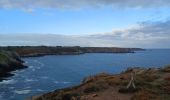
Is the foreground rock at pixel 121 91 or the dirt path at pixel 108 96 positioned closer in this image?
the foreground rock at pixel 121 91

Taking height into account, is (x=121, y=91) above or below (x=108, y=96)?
above

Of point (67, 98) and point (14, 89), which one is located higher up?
point (67, 98)

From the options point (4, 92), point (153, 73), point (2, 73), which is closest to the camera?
point (153, 73)

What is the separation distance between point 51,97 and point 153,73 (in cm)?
1359

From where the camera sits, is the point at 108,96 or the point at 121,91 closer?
the point at 108,96

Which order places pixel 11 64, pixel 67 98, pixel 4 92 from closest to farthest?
pixel 67 98 → pixel 4 92 → pixel 11 64

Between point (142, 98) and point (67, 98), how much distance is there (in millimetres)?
6967

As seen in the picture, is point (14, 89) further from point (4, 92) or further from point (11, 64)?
point (11, 64)

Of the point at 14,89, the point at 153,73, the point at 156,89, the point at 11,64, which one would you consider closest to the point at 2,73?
the point at 11,64

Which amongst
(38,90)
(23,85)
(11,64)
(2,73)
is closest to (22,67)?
(11,64)

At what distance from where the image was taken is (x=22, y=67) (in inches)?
4665

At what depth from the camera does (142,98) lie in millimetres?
26484

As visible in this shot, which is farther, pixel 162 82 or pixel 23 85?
pixel 23 85

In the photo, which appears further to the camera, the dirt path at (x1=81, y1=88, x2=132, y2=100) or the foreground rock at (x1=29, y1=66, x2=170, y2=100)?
the dirt path at (x1=81, y1=88, x2=132, y2=100)
